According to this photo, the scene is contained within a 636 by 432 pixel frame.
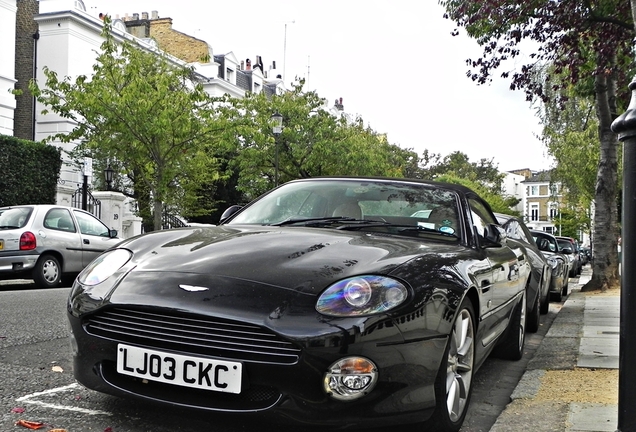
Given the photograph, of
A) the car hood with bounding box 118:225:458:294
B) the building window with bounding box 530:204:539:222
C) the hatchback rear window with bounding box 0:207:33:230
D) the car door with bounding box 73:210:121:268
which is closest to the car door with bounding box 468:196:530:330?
the car hood with bounding box 118:225:458:294

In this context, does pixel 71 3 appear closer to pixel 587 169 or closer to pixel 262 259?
pixel 587 169

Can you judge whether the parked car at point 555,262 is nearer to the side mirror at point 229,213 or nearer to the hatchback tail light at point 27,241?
the side mirror at point 229,213

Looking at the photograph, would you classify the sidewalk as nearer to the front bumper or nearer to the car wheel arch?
the front bumper

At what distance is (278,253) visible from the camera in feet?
10.9

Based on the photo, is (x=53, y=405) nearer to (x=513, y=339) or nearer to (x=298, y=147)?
(x=513, y=339)

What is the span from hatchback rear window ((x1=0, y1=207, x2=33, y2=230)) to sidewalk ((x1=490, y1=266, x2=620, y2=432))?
879cm

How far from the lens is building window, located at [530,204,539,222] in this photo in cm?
11075

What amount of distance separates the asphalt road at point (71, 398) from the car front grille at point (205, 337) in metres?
0.29

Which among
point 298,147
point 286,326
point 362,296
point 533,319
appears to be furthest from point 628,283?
point 298,147

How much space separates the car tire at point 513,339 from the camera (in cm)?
553

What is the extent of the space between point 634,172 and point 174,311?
6.09 feet

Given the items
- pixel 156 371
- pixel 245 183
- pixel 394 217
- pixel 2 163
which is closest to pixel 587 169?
pixel 245 183

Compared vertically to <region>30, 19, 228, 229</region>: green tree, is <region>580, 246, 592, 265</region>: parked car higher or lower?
lower

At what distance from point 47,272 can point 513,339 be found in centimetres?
876
